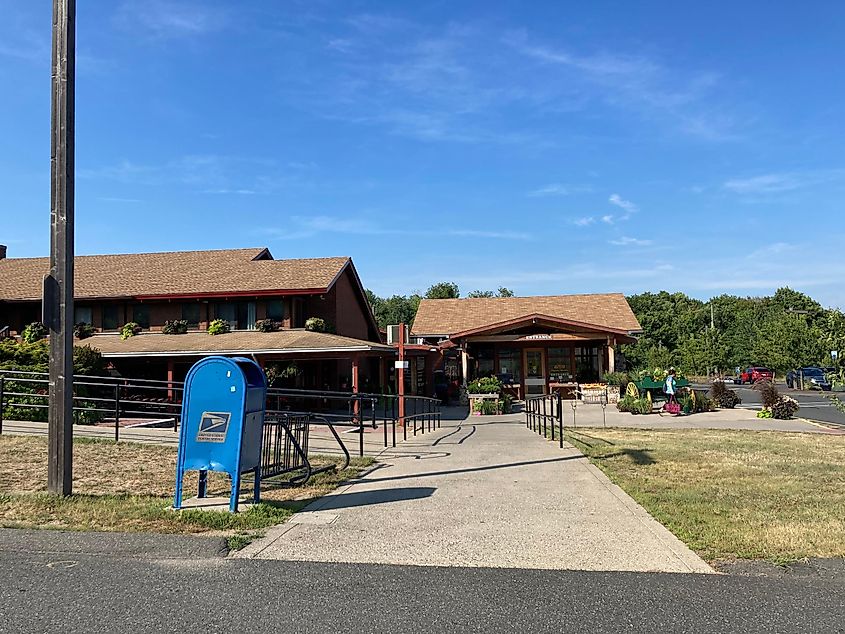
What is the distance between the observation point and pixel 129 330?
27703 mm

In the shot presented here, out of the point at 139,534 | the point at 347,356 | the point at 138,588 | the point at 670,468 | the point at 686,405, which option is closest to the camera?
the point at 138,588

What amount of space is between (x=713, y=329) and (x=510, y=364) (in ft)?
97.3

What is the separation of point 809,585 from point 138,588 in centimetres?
476

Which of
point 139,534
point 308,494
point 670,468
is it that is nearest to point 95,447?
point 308,494

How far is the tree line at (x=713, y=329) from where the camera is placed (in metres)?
53.5

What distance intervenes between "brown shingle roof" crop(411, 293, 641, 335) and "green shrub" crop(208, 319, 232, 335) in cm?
1295

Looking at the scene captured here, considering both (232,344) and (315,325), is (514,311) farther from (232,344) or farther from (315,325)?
(232,344)

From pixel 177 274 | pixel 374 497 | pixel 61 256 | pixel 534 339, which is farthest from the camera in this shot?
pixel 534 339

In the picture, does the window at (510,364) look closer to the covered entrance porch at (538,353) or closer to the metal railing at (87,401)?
the covered entrance porch at (538,353)

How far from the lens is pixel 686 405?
26.0 m

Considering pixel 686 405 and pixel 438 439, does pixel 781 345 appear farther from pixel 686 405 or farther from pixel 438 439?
pixel 438 439

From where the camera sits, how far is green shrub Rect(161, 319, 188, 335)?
2747 centimetres

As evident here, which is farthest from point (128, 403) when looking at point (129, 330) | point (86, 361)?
point (129, 330)

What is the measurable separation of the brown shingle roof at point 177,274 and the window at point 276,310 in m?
0.76
